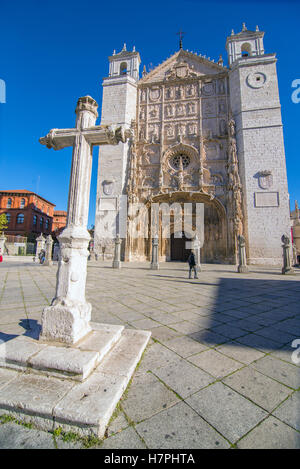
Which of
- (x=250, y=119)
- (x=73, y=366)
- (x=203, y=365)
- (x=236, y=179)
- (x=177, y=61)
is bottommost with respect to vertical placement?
(x=203, y=365)

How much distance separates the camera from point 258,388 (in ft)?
4.85

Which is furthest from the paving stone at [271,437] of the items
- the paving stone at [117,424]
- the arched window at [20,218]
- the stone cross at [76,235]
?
the arched window at [20,218]

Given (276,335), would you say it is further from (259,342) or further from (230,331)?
Result: (230,331)

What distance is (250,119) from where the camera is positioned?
14469 millimetres

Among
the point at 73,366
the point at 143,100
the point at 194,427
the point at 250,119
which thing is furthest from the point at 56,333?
the point at 143,100

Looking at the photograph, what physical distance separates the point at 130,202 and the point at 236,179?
8.18 m

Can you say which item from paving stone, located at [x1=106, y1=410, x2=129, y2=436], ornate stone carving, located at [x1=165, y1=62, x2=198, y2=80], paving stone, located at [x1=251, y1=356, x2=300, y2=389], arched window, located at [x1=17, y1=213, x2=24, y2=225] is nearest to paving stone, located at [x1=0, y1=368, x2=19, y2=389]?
paving stone, located at [x1=106, y1=410, x2=129, y2=436]

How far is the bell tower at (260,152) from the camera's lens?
13297 millimetres

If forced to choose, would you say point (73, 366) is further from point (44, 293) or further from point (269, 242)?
point (269, 242)

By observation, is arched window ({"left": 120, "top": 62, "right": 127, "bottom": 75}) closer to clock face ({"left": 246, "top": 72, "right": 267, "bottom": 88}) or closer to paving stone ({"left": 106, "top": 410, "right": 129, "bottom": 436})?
clock face ({"left": 246, "top": 72, "right": 267, "bottom": 88})

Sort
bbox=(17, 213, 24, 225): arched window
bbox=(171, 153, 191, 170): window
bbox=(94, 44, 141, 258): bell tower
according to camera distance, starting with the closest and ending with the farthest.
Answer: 1. bbox=(94, 44, 141, 258): bell tower
2. bbox=(171, 153, 191, 170): window
3. bbox=(17, 213, 24, 225): arched window

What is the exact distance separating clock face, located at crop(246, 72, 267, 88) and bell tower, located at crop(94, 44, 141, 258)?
955cm

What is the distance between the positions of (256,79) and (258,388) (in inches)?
795

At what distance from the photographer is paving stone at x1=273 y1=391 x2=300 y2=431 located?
1.17 m
